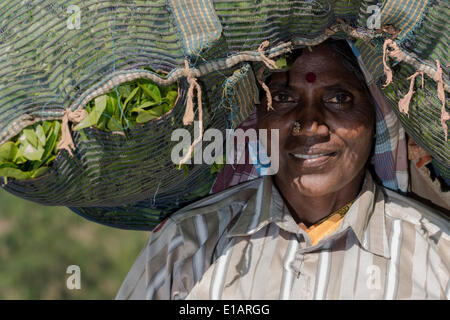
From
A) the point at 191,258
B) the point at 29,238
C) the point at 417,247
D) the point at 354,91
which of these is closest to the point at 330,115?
the point at 354,91

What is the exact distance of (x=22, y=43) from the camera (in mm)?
1426

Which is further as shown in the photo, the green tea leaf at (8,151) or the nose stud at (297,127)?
the nose stud at (297,127)

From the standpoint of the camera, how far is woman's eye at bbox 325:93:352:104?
6.08 ft

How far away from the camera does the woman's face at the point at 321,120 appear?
1.83m

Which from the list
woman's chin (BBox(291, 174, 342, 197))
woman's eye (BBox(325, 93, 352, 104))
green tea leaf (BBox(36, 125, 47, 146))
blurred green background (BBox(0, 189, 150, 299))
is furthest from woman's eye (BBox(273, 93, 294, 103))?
blurred green background (BBox(0, 189, 150, 299))

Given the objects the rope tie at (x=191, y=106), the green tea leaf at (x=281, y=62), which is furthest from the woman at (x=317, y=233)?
the rope tie at (x=191, y=106)

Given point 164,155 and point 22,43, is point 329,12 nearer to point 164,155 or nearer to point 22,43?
point 164,155

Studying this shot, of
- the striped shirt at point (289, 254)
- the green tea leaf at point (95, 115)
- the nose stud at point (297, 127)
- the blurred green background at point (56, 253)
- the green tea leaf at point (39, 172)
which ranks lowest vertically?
the blurred green background at point (56, 253)

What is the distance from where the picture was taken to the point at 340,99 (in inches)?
73.2

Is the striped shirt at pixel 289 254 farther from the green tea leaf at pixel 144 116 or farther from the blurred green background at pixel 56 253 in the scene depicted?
the blurred green background at pixel 56 253

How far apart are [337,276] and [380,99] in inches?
20.6

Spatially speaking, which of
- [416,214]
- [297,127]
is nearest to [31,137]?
[297,127]

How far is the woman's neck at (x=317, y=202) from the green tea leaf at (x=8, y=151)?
0.89 metres

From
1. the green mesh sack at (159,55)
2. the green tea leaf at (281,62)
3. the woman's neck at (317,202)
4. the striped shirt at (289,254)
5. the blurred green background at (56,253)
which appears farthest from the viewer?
the blurred green background at (56,253)
